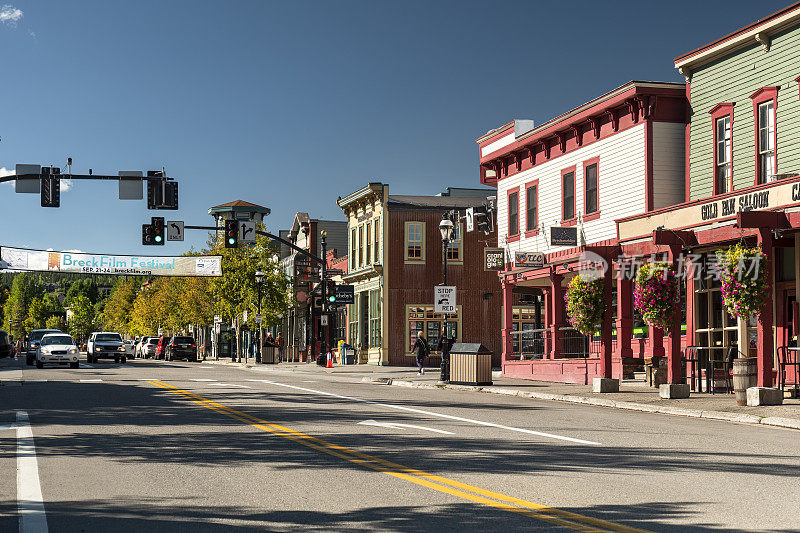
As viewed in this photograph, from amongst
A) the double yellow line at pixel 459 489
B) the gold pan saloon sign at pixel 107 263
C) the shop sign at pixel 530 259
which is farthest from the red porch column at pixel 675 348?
the gold pan saloon sign at pixel 107 263

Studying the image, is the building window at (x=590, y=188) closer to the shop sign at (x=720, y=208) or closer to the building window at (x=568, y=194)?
the building window at (x=568, y=194)

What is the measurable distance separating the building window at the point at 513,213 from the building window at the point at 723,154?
414 inches

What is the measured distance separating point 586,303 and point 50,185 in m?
16.6

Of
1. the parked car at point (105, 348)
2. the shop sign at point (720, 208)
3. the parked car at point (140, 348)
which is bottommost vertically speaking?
the parked car at point (140, 348)

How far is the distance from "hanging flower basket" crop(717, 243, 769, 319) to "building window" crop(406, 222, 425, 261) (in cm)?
3091

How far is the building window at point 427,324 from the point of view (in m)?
50.5

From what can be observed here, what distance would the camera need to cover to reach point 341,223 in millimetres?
71688

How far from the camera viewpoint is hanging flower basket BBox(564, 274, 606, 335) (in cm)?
2680

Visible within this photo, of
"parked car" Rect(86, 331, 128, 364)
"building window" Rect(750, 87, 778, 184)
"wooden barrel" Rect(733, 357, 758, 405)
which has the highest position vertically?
"building window" Rect(750, 87, 778, 184)

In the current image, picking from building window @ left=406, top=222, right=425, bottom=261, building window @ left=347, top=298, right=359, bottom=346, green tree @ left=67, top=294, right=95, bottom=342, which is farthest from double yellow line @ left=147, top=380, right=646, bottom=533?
green tree @ left=67, top=294, right=95, bottom=342

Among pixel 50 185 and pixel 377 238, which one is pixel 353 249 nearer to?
pixel 377 238

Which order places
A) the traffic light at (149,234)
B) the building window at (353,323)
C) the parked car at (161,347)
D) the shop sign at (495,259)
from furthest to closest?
the parked car at (161,347) → the building window at (353,323) → the traffic light at (149,234) → the shop sign at (495,259)

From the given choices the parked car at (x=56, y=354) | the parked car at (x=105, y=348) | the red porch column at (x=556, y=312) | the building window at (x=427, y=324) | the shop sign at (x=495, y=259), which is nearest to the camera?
the red porch column at (x=556, y=312)

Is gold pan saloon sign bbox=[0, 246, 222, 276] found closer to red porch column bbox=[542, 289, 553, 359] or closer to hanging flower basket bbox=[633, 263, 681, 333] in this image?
red porch column bbox=[542, 289, 553, 359]
